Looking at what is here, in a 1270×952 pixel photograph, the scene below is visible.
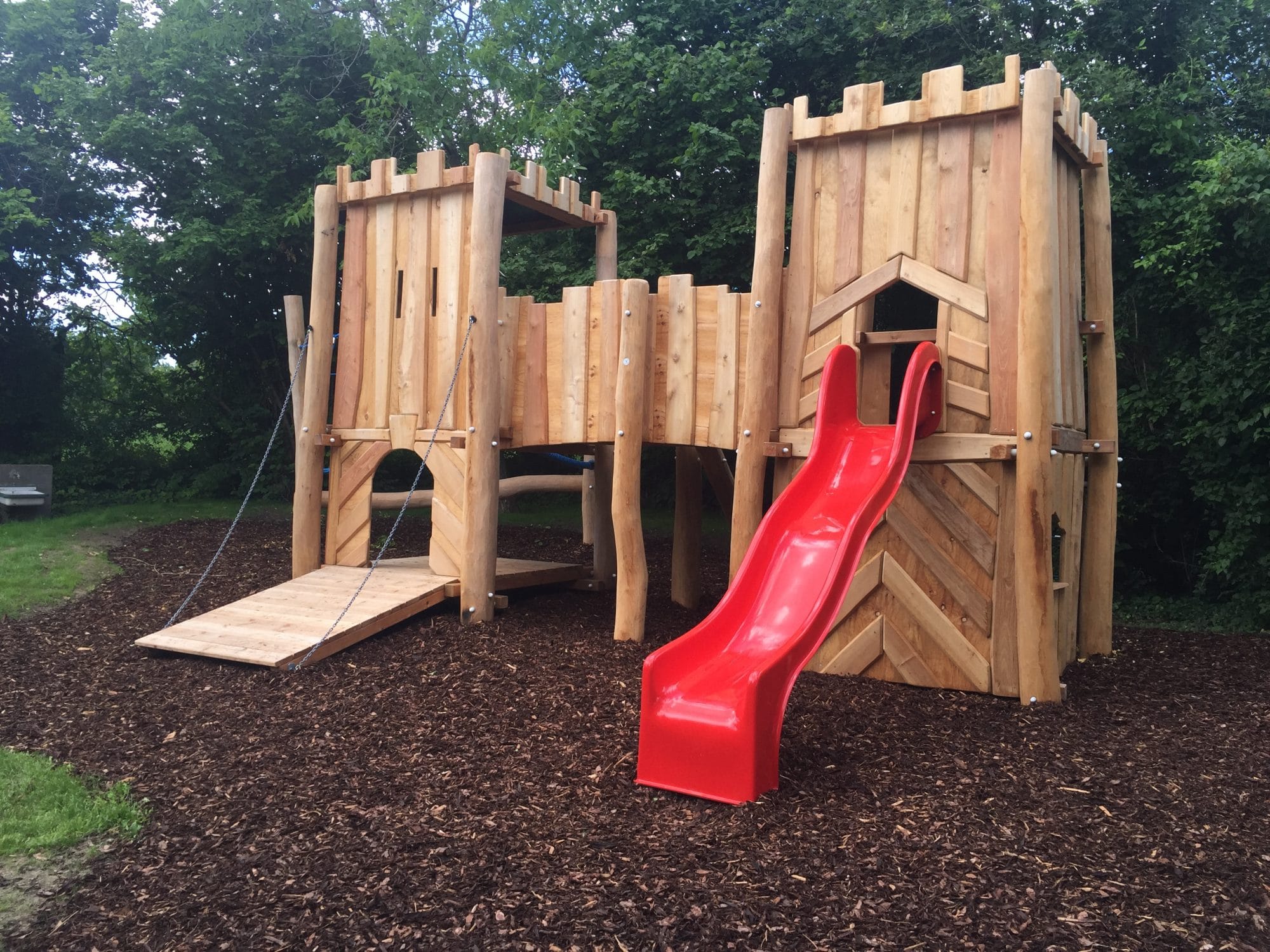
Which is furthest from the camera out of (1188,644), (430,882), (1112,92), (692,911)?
(1112,92)

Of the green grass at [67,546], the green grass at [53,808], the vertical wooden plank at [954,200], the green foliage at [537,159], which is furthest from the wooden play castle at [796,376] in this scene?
the green foliage at [537,159]

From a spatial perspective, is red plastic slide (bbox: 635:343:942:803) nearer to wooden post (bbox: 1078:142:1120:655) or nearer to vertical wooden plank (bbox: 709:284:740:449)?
vertical wooden plank (bbox: 709:284:740:449)

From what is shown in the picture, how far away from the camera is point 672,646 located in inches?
192

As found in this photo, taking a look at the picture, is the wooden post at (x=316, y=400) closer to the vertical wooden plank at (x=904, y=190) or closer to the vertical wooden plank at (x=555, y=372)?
the vertical wooden plank at (x=555, y=372)

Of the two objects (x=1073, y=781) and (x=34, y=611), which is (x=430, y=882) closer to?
(x=1073, y=781)

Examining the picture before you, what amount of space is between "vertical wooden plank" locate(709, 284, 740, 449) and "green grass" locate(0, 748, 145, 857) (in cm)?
418

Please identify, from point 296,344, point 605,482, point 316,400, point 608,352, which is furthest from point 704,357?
point 296,344

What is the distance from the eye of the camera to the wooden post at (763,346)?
664cm

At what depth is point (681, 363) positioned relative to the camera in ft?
24.1

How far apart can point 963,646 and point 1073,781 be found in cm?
→ 159

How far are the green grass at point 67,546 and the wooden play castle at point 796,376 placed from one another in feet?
8.19

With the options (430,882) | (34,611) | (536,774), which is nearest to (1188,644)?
(536,774)

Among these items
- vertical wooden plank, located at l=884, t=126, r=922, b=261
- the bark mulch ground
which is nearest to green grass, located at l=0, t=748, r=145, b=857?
the bark mulch ground

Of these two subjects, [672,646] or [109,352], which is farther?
[109,352]
